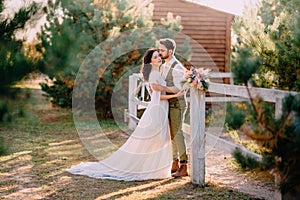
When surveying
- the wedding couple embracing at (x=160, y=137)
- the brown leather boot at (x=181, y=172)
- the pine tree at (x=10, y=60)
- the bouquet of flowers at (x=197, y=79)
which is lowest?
the brown leather boot at (x=181, y=172)

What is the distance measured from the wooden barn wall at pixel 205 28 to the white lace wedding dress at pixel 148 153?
8378 mm

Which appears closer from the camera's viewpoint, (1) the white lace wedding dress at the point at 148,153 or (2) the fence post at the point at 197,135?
(2) the fence post at the point at 197,135

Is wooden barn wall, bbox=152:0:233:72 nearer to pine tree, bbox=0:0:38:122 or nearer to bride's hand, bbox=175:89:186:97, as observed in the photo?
bride's hand, bbox=175:89:186:97

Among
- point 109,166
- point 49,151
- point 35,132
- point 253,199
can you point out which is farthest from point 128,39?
point 253,199

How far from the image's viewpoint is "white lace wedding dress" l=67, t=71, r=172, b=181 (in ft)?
20.7

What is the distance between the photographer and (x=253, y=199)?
5121mm

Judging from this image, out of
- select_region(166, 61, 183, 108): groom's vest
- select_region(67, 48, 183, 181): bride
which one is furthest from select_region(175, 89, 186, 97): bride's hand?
select_region(166, 61, 183, 108): groom's vest

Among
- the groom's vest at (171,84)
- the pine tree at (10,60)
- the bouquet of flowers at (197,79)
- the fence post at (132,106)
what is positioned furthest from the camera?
the fence post at (132,106)

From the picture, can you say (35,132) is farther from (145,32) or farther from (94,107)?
(145,32)

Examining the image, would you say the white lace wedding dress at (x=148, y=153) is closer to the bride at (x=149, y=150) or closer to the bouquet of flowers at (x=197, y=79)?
the bride at (x=149, y=150)

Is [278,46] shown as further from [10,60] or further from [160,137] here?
[10,60]

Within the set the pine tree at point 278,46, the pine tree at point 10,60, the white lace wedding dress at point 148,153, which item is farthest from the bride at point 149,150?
the pine tree at point 10,60

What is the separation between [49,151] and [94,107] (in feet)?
13.4

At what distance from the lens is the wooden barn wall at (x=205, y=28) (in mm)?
14750
